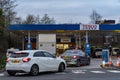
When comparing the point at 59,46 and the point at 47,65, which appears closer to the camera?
the point at 47,65

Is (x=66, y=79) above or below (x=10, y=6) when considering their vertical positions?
below

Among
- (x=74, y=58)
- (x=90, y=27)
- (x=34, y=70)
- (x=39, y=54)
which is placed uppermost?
(x=90, y=27)

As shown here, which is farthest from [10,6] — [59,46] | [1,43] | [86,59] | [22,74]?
[22,74]

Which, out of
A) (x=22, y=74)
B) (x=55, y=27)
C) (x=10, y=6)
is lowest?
(x=22, y=74)

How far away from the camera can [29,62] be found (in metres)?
22.4

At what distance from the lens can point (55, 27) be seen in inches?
2003

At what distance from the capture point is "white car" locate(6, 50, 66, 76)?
22312 millimetres

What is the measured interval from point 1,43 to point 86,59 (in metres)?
31.3

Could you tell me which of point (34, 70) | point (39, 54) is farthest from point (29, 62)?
point (39, 54)

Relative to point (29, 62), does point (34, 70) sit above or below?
below

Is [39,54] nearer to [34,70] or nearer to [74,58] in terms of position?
[34,70]

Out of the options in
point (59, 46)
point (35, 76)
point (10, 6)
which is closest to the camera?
point (35, 76)

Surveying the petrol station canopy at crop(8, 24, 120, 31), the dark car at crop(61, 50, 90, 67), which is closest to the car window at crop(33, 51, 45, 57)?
the dark car at crop(61, 50, 90, 67)

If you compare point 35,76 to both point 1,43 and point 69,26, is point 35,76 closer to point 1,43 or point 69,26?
point 69,26
